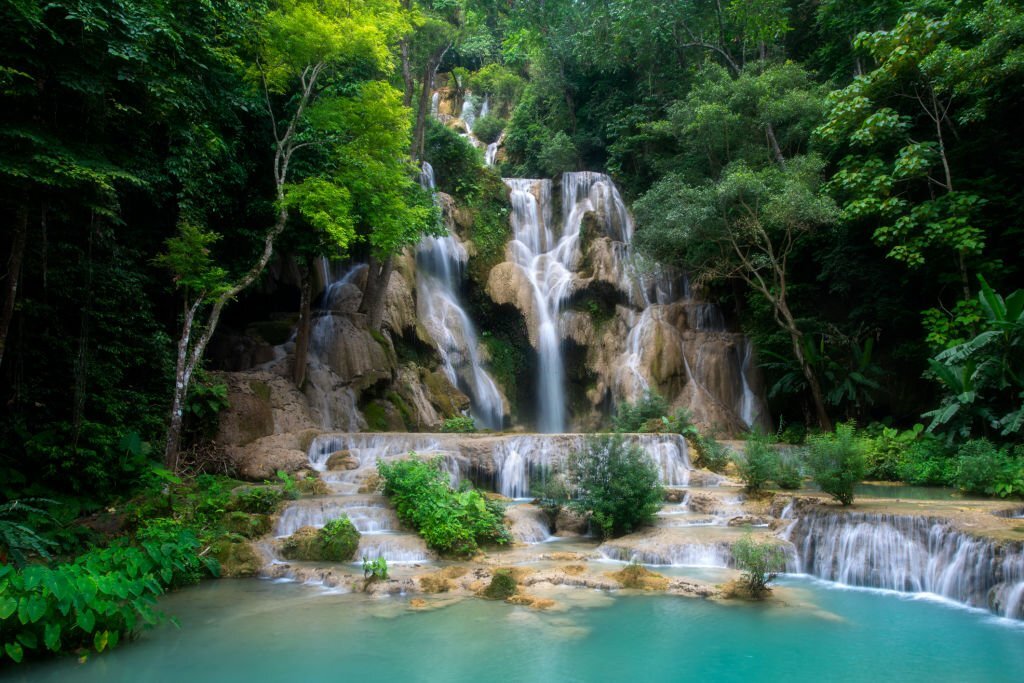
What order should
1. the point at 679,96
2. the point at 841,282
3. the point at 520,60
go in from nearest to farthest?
the point at 841,282 < the point at 679,96 < the point at 520,60

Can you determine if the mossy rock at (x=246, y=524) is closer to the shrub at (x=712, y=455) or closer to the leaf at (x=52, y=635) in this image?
the leaf at (x=52, y=635)

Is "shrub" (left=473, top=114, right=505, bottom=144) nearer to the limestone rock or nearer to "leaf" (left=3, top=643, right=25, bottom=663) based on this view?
the limestone rock

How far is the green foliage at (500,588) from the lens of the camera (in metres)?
7.38

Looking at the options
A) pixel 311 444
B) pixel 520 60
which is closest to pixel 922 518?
pixel 311 444

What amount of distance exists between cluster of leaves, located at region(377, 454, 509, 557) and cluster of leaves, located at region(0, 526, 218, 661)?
12.6 feet

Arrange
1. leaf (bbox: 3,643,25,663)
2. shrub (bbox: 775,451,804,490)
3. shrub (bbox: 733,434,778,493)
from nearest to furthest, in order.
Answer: leaf (bbox: 3,643,25,663) → shrub (bbox: 733,434,778,493) → shrub (bbox: 775,451,804,490)

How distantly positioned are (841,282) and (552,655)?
1577 cm

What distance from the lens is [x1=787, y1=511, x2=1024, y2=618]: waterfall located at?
6.88 meters

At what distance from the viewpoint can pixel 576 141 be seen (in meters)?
29.2

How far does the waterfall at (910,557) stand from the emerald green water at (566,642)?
13.1 inches

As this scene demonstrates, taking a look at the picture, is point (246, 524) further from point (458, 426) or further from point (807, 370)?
point (807, 370)

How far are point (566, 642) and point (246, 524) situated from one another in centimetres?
559

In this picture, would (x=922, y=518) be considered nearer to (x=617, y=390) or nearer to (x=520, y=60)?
(x=617, y=390)

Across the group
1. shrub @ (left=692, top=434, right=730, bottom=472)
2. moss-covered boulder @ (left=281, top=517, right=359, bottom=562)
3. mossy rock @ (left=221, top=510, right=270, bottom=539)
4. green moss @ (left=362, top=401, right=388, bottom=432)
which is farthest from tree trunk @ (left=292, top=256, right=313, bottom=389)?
shrub @ (left=692, top=434, right=730, bottom=472)
